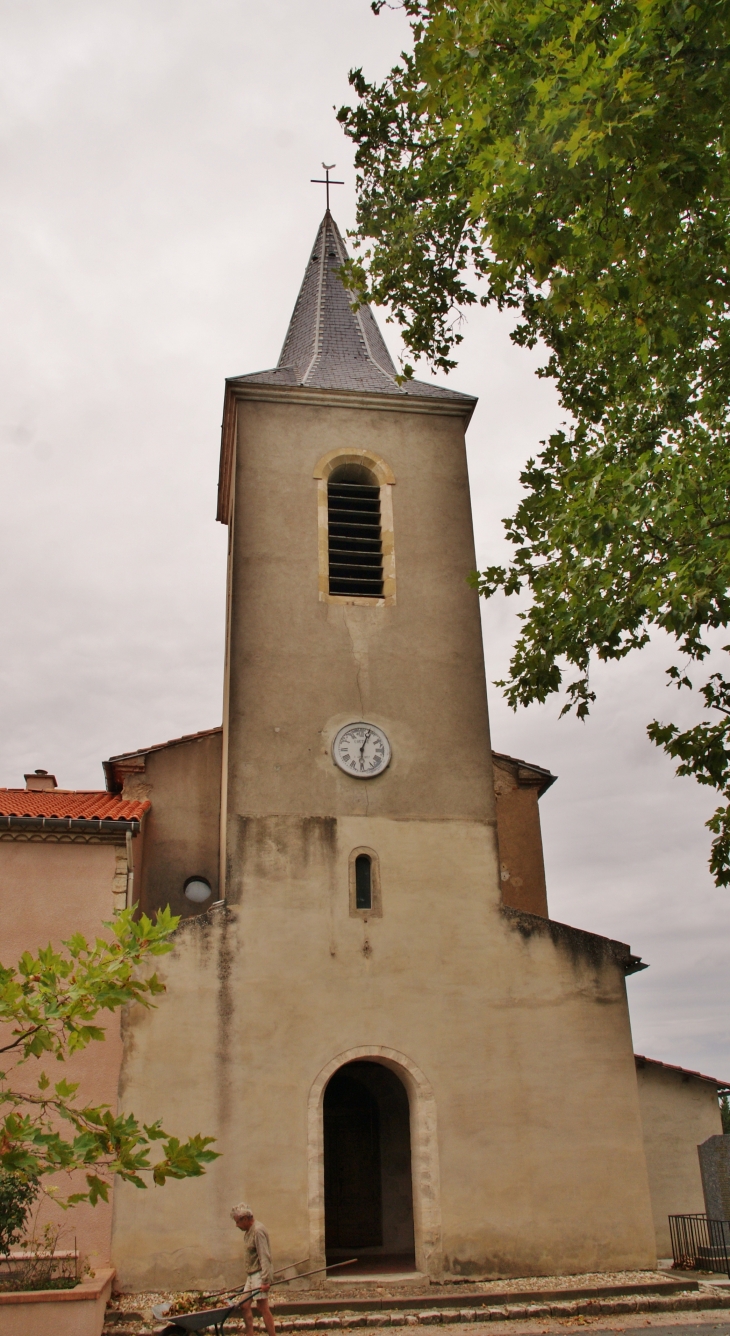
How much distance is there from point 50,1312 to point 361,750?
24.2 ft

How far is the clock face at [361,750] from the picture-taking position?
14430 mm

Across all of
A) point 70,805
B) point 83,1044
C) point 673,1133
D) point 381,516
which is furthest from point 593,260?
point 673,1133

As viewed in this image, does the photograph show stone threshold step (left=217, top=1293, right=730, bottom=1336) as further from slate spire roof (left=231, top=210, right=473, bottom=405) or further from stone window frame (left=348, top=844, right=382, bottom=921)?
slate spire roof (left=231, top=210, right=473, bottom=405)

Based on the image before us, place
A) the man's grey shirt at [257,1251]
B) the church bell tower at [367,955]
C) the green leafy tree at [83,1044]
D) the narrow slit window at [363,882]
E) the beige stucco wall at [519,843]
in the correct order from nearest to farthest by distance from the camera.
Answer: the green leafy tree at [83,1044] < the man's grey shirt at [257,1251] < the church bell tower at [367,955] < the narrow slit window at [363,882] < the beige stucco wall at [519,843]

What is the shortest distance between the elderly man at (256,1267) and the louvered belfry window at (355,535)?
8.92 meters

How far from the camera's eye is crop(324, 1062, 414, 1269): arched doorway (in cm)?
1413

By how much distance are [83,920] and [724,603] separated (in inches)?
329

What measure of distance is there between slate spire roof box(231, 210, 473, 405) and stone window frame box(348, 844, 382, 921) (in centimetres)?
731

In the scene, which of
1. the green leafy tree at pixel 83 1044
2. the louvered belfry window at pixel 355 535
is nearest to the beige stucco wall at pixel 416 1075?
the louvered belfry window at pixel 355 535

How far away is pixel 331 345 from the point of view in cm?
1873

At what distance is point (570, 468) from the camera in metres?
10.8

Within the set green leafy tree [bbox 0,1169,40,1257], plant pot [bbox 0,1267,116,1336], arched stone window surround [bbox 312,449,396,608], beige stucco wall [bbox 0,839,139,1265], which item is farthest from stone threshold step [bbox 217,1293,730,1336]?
arched stone window surround [bbox 312,449,396,608]

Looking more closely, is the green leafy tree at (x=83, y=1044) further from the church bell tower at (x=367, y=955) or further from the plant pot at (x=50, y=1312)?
the church bell tower at (x=367, y=955)

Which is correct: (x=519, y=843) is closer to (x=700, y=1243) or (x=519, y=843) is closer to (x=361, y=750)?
(x=361, y=750)
